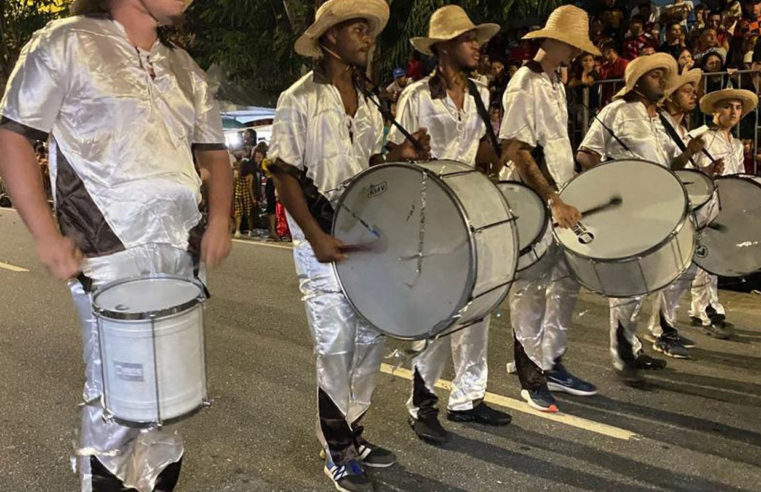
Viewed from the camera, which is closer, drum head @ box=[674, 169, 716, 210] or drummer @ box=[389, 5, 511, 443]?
drummer @ box=[389, 5, 511, 443]

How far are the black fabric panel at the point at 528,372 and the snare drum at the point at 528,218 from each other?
0.70 meters

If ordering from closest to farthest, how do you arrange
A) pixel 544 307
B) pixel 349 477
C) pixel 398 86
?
1. pixel 349 477
2. pixel 544 307
3. pixel 398 86

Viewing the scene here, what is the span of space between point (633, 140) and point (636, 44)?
17.0 feet

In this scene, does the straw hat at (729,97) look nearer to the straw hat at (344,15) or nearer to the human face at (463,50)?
the human face at (463,50)

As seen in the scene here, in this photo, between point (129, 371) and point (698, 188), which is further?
point (698, 188)

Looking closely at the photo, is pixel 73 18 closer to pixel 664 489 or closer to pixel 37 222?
pixel 37 222

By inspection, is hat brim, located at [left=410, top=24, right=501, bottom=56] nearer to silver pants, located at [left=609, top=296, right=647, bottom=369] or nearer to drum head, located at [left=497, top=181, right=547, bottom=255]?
drum head, located at [left=497, top=181, right=547, bottom=255]

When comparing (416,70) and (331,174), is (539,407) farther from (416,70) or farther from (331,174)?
(416,70)

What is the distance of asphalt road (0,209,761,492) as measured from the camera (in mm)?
3414

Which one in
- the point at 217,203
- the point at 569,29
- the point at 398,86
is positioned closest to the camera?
the point at 217,203

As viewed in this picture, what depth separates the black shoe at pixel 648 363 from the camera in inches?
190

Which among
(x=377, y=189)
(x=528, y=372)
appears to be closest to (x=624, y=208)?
(x=528, y=372)

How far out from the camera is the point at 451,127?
3.72 m

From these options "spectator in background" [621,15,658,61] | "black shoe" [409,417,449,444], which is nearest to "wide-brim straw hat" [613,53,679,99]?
"black shoe" [409,417,449,444]
